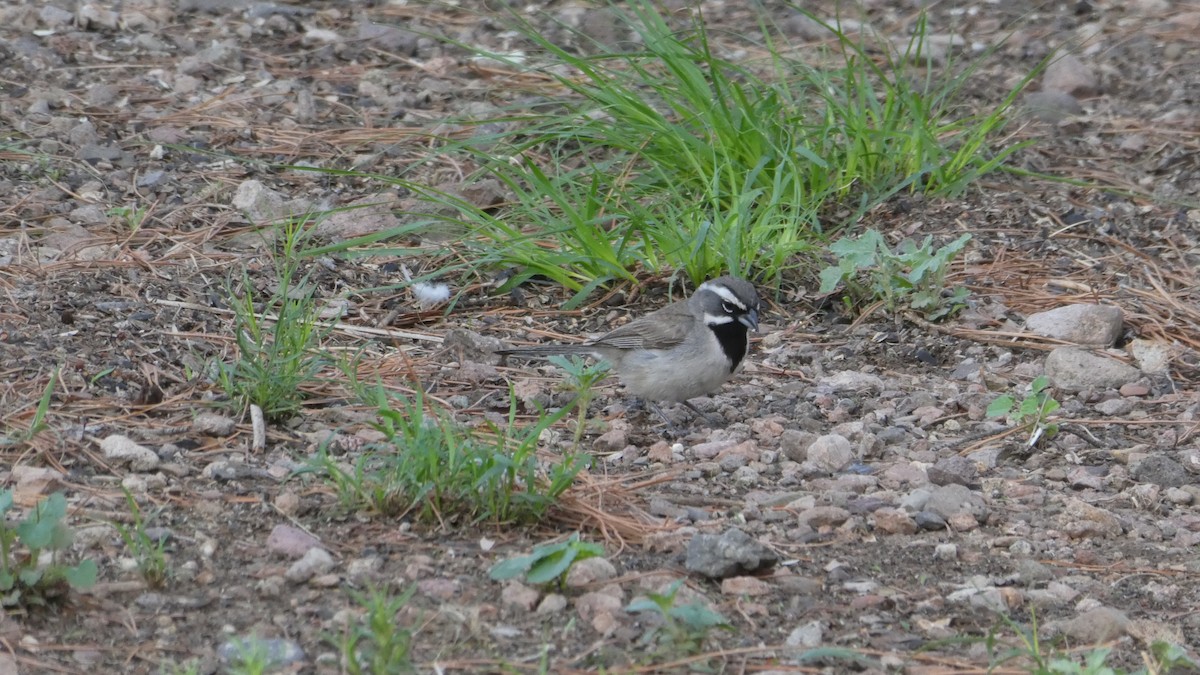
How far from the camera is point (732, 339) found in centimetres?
628

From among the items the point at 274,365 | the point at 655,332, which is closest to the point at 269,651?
the point at 274,365

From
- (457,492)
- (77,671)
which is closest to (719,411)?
(457,492)

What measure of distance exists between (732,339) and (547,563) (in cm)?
236

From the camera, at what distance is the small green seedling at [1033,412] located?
5742mm

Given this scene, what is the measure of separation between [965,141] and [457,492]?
4.75m

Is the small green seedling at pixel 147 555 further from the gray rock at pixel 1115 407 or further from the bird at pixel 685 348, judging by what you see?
the gray rock at pixel 1115 407

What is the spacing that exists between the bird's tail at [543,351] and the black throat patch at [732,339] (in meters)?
0.58

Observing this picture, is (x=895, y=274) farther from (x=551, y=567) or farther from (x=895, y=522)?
(x=551, y=567)

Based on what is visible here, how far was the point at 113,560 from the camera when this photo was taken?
13.9 ft

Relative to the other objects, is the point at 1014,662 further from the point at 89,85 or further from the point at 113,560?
the point at 89,85

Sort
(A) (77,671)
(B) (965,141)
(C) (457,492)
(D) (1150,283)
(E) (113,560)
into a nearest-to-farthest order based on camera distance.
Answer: (A) (77,671)
(E) (113,560)
(C) (457,492)
(D) (1150,283)
(B) (965,141)

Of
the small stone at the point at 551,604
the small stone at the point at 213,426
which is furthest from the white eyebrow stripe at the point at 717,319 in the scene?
the small stone at the point at 551,604

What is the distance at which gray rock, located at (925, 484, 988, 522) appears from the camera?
16.4 feet

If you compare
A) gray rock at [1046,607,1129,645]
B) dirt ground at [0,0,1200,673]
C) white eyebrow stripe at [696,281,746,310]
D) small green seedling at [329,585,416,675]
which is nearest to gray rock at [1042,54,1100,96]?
dirt ground at [0,0,1200,673]
